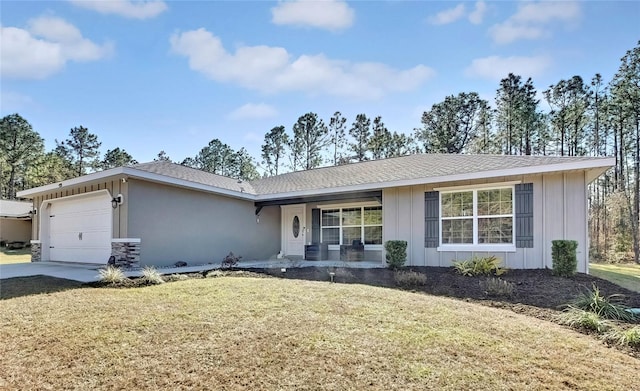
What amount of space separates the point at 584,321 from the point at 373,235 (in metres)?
8.17

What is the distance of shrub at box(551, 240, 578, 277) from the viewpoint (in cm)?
798

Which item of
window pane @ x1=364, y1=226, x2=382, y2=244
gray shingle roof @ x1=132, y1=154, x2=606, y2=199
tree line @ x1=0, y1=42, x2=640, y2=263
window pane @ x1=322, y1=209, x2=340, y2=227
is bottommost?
window pane @ x1=364, y1=226, x2=382, y2=244

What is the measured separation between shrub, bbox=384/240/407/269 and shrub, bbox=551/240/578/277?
3520 millimetres

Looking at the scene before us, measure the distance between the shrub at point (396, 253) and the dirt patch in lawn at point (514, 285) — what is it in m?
0.33

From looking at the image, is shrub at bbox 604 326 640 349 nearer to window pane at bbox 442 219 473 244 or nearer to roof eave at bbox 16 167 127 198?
window pane at bbox 442 219 473 244

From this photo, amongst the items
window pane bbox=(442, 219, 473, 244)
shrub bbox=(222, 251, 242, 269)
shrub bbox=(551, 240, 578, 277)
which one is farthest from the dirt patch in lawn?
shrub bbox=(222, 251, 242, 269)

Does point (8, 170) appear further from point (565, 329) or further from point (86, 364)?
point (565, 329)

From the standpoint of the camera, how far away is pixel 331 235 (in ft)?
45.6

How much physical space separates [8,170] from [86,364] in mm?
39218

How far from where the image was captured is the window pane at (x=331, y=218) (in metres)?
13.9

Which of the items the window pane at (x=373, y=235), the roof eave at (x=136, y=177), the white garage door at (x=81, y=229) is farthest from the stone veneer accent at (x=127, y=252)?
the window pane at (x=373, y=235)

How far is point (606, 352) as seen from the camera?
4.05 m

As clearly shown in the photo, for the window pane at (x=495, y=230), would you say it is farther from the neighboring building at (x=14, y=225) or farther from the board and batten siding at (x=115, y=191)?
the neighboring building at (x=14, y=225)

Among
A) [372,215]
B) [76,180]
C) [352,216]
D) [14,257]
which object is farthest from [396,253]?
[14,257]
